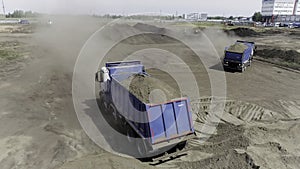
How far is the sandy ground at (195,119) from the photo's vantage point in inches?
318

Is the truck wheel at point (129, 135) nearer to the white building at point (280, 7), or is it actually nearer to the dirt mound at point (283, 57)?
the dirt mound at point (283, 57)

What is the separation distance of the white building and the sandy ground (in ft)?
438

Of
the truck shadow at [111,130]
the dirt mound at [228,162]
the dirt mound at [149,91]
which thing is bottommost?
the truck shadow at [111,130]

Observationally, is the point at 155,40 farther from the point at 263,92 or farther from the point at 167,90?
the point at 167,90

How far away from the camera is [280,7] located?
13475 centimetres

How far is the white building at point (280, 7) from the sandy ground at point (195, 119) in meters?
133

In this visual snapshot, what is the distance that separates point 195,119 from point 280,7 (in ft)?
499

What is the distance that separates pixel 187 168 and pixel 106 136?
4.07m

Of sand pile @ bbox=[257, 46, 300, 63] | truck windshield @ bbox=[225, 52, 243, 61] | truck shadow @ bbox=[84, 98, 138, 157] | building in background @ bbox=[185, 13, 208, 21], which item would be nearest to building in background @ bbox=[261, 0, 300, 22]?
building in background @ bbox=[185, 13, 208, 21]

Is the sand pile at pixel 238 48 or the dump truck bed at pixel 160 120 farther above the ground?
the sand pile at pixel 238 48

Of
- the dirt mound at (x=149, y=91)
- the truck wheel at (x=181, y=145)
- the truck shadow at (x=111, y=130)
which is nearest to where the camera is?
the dirt mound at (x=149, y=91)

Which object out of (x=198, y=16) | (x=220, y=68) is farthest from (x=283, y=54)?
(x=198, y=16)

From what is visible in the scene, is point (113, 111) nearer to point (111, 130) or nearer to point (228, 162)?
point (111, 130)

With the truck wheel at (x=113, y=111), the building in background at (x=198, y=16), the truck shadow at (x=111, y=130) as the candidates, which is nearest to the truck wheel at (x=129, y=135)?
the truck shadow at (x=111, y=130)
